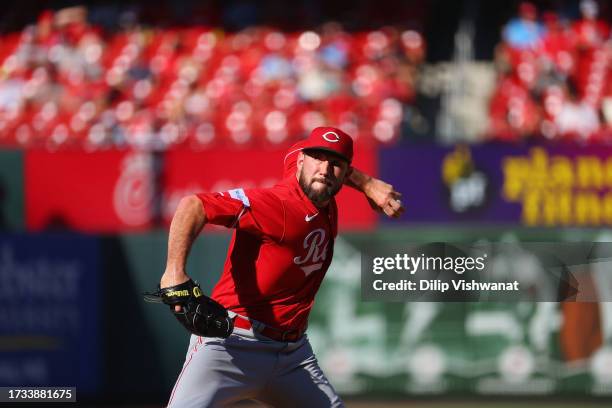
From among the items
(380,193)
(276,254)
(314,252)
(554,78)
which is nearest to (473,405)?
(380,193)

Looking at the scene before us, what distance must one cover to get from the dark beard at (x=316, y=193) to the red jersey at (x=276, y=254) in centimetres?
3

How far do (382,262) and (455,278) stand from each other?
54 cm

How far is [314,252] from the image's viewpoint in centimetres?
504

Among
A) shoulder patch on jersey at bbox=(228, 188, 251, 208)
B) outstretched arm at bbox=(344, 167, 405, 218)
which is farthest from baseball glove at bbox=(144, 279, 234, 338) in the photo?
outstretched arm at bbox=(344, 167, 405, 218)

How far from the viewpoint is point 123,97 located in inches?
593

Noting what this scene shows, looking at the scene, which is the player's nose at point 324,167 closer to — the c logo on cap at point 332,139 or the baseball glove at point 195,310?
the c logo on cap at point 332,139

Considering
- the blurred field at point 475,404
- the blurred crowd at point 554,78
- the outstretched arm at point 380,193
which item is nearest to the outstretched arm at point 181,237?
the outstretched arm at point 380,193

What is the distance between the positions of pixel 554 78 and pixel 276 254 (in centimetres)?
1084

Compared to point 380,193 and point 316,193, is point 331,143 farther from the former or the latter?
point 380,193

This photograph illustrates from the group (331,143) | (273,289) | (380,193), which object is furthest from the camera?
(380,193)

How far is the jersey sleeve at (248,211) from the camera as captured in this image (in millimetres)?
4547

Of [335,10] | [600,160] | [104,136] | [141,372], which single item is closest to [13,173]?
[104,136]

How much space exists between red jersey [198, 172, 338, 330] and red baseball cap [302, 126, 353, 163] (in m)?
0.27

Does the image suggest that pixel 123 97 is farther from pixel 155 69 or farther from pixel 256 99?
pixel 256 99
